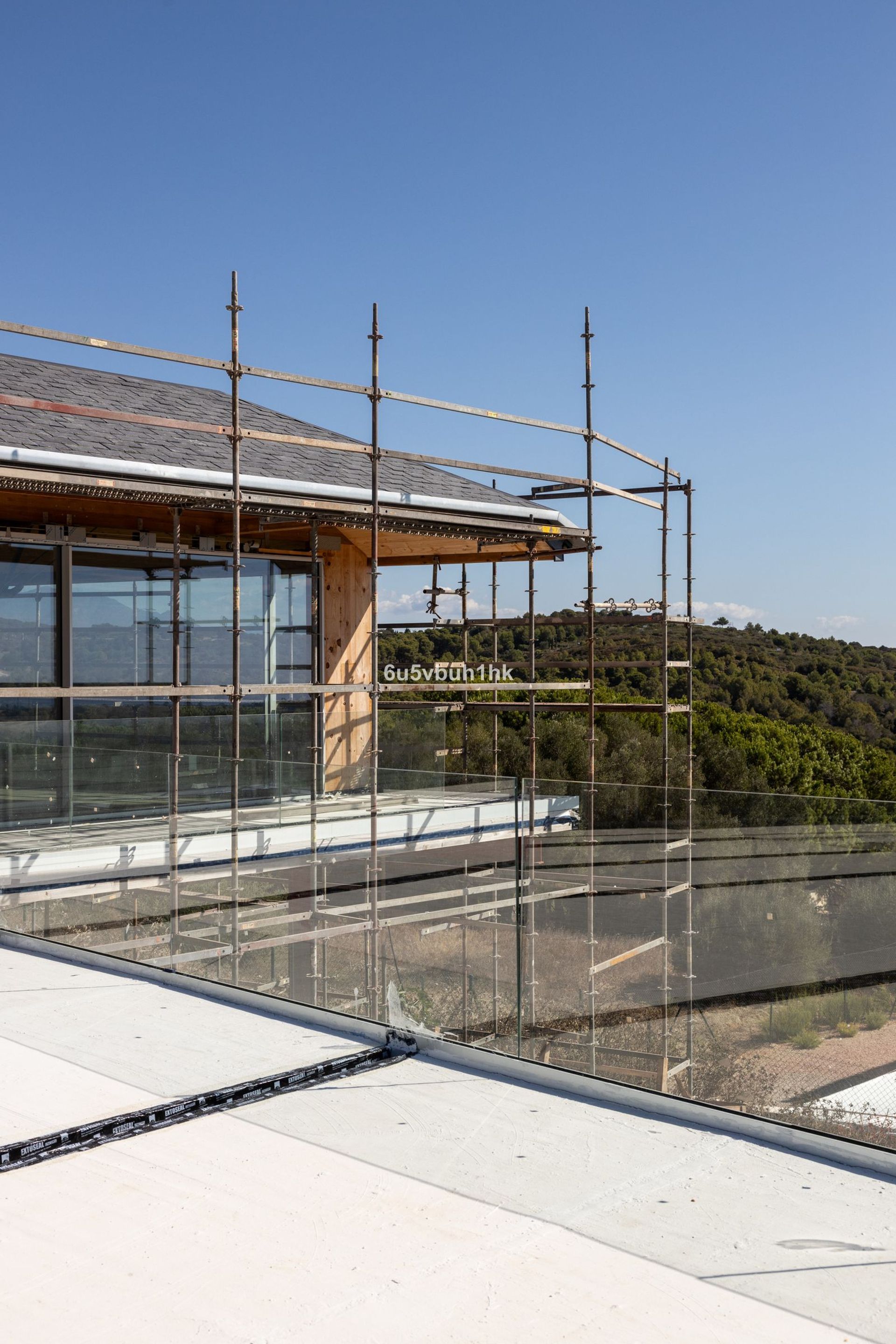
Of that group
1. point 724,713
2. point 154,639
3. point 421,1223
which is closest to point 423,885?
point 154,639

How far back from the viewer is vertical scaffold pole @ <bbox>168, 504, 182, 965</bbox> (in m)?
7.98

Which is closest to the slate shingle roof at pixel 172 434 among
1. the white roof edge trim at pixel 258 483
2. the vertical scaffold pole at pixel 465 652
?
the white roof edge trim at pixel 258 483

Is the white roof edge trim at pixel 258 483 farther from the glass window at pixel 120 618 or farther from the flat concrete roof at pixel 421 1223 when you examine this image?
the flat concrete roof at pixel 421 1223

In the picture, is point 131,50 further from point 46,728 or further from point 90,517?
point 46,728

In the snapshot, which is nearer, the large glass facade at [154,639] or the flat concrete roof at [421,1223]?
the flat concrete roof at [421,1223]

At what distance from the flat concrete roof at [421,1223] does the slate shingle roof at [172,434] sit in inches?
253

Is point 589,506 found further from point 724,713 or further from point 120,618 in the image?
point 724,713

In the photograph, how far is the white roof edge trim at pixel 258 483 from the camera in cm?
895

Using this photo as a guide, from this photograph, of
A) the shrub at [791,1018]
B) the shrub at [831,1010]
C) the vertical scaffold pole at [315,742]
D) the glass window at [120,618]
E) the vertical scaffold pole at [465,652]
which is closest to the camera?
the vertical scaffold pole at [315,742]

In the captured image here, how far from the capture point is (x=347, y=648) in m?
13.7

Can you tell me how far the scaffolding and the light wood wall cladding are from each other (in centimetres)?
23

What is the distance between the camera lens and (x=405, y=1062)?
4.79m

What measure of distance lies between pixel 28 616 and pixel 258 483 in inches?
98.3

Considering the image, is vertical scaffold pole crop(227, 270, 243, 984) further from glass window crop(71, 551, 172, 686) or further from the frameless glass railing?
glass window crop(71, 551, 172, 686)
